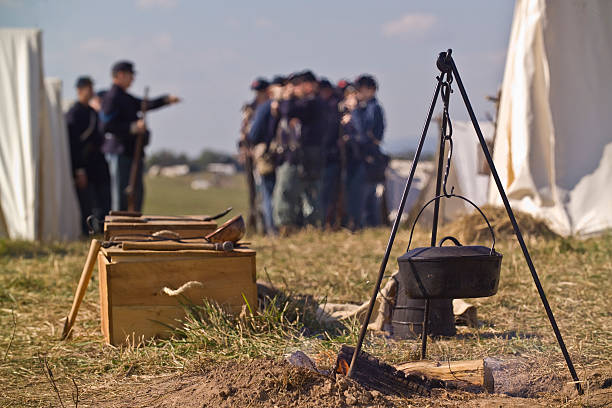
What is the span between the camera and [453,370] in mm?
3133

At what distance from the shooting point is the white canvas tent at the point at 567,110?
23.1ft

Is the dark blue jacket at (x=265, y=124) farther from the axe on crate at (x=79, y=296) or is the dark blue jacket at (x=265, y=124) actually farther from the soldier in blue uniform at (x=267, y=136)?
the axe on crate at (x=79, y=296)

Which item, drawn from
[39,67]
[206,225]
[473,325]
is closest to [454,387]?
[473,325]

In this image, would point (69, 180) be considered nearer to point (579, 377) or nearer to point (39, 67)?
point (39, 67)

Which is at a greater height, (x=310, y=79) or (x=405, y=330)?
(x=310, y=79)

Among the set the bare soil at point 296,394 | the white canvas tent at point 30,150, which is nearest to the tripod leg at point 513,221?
the bare soil at point 296,394

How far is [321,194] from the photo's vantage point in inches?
378

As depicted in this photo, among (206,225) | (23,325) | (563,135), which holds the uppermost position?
(563,135)

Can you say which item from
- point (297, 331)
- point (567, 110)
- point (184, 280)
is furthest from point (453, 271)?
point (567, 110)

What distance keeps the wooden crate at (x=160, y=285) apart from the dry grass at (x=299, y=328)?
0.11m

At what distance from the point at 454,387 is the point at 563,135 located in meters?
4.56

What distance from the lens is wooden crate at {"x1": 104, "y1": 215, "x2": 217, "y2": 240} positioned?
4508 millimetres

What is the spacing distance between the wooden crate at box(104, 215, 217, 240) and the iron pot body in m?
1.88

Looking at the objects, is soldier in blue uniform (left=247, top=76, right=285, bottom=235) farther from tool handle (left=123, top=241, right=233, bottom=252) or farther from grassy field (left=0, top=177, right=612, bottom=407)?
tool handle (left=123, top=241, right=233, bottom=252)
